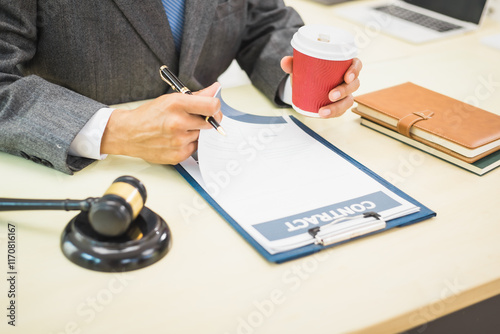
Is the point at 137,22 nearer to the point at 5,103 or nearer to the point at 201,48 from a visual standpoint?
the point at 201,48

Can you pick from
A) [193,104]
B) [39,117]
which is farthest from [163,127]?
[39,117]

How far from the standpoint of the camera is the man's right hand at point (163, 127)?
0.86 metres

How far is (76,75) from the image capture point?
1.16 meters

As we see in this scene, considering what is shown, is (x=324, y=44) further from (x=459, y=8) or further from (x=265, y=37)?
(x=459, y=8)

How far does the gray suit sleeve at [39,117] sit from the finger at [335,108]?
16.7 inches

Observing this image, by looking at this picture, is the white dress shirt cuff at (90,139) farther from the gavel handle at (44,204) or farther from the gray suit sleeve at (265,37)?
the gray suit sleeve at (265,37)

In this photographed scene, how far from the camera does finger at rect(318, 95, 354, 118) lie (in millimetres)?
1003

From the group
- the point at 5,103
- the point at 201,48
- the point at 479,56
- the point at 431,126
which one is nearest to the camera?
the point at 5,103

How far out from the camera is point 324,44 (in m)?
0.91

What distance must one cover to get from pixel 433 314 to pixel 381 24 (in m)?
1.37

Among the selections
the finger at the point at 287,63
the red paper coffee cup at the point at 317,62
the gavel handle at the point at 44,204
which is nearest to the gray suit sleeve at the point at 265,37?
the finger at the point at 287,63

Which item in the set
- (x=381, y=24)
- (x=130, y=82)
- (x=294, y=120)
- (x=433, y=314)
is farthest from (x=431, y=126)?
(x=381, y=24)

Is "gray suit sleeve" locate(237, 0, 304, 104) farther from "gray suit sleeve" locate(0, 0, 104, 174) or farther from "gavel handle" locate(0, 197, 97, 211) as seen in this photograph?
"gavel handle" locate(0, 197, 97, 211)

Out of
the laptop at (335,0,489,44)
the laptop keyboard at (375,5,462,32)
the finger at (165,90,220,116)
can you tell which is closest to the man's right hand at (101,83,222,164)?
the finger at (165,90,220,116)
